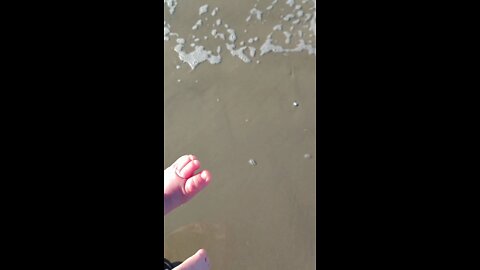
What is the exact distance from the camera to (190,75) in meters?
2.66

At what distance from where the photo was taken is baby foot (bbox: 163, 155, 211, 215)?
2.25m

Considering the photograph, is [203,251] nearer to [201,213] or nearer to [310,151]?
[201,213]

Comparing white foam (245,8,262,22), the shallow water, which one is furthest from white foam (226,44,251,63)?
white foam (245,8,262,22)

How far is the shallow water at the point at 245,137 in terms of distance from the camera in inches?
88.7

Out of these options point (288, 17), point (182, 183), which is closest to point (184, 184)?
point (182, 183)

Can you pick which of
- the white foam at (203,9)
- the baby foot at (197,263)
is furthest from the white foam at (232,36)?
the baby foot at (197,263)

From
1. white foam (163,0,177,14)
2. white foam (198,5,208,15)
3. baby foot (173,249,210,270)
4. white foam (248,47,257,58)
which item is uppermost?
white foam (163,0,177,14)

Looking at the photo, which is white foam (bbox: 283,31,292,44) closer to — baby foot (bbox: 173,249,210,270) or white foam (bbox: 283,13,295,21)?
white foam (bbox: 283,13,295,21)

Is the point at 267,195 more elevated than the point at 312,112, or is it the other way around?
the point at 312,112

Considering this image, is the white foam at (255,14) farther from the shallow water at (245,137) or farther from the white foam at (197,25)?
the white foam at (197,25)

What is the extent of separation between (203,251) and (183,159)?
58 centimetres
